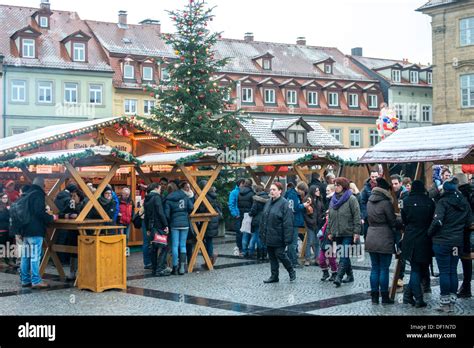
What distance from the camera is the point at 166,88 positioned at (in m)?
26.0

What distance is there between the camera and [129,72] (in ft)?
168

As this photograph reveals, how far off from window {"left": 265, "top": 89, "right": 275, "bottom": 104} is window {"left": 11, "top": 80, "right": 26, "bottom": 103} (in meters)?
18.0

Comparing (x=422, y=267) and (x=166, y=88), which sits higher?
(x=166, y=88)

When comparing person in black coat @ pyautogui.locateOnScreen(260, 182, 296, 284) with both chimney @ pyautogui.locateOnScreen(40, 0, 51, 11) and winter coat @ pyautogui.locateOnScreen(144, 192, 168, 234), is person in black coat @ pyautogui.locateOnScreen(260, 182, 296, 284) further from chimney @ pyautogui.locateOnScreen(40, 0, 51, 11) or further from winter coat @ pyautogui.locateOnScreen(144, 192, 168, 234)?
chimney @ pyautogui.locateOnScreen(40, 0, 51, 11)

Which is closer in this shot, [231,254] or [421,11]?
[231,254]

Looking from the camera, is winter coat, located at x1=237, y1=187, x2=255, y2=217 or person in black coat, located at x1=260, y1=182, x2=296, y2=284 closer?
person in black coat, located at x1=260, y1=182, x2=296, y2=284

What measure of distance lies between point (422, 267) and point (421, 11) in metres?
35.5

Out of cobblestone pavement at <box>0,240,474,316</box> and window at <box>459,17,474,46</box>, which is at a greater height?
window at <box>459,17,474,46</box>

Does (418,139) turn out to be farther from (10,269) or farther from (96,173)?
(10,269)

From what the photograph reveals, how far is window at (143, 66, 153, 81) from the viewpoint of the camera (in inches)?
2032

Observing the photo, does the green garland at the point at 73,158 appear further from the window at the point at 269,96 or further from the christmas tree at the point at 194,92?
the window at the point at 269,96

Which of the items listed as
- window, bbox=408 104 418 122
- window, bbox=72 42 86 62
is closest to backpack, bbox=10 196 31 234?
window, bbox=72 42 86 62

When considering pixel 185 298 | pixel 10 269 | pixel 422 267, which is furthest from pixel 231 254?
pixel 422 267

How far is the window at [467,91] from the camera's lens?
4200 centimetres
